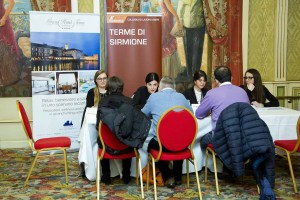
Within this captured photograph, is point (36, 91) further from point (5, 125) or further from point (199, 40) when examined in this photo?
point (199, 40)

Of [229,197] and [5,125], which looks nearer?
[229,197]

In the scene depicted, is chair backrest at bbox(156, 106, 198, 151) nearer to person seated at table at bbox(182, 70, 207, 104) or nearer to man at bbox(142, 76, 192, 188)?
man at bbox(142, 76, 192, 188)

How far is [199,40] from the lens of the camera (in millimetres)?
6066

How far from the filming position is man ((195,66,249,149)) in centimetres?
366

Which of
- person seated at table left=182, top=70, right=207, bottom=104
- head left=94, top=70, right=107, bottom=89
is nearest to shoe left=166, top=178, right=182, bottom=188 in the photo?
person seated at table left=182, top=70, right=207, bottom=104

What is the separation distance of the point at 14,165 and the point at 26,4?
2351mm

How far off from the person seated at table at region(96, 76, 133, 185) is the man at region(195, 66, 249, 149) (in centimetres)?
78

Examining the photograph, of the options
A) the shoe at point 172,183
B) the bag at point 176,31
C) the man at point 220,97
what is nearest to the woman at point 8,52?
the bag at point 176,31

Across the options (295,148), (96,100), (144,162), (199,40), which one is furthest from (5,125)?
(295,148)

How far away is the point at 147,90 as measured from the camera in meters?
4.82

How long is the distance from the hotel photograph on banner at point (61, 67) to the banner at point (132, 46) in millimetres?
215

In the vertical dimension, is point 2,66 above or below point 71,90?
above

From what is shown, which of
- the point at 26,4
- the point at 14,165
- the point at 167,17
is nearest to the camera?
the point at 14,165

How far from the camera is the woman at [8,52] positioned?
5.46 metres
